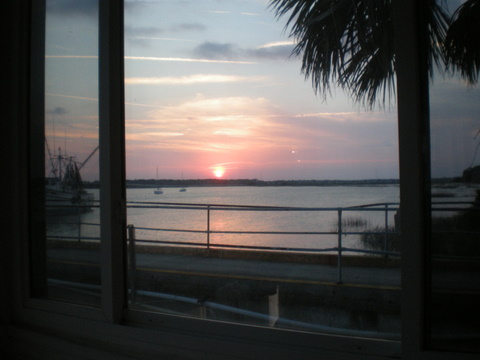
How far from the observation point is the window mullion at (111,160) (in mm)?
1391

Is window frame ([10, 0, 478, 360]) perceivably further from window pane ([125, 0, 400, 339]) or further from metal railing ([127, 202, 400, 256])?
metal railing ([127, 202, 400, 256])

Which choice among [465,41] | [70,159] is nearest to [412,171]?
[465,41]

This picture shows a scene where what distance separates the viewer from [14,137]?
5.42 feet

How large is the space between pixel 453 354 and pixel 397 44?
2.41 feet

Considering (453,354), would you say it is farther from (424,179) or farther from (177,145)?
(177,145)

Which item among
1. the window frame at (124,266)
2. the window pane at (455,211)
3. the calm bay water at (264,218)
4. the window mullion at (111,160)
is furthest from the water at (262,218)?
the window pane at (455,211)

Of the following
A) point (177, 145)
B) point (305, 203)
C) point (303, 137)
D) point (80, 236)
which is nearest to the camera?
point (80, 236)

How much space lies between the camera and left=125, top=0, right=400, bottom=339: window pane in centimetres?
202

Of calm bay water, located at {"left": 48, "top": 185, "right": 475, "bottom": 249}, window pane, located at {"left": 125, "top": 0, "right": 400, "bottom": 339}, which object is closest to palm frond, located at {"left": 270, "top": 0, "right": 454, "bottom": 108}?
window pane, located at {"left": 125, "top": 0, "right": 400, "bottom": 339}

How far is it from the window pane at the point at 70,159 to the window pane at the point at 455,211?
43.6 inches

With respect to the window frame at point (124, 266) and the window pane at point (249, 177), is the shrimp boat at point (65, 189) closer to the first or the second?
the window frame at point (124, 266)

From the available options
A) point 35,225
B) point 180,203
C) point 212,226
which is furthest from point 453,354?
point 212,226

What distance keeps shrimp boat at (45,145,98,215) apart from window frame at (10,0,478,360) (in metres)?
0.10

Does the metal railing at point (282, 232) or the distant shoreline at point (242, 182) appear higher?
the distant shoreline at point (242, 182)
